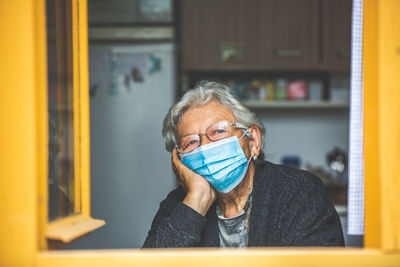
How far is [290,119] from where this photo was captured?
114 inches

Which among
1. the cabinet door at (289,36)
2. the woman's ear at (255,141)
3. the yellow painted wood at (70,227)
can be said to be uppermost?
the cabinet door at (289,36)

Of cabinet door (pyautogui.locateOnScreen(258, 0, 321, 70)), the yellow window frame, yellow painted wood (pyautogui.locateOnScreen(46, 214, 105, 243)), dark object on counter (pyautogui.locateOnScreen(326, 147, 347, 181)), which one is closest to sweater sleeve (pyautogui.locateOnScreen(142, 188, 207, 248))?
yellow painted wood (pyautogui.locateOnScreen(46, 214, 105, 243))

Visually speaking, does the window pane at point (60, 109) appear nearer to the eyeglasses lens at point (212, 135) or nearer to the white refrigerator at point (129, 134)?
the eyeglasses lens at point (212, 135)

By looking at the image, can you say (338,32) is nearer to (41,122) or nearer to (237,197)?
(237,197)

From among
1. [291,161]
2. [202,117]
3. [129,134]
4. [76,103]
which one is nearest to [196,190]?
[202,117]

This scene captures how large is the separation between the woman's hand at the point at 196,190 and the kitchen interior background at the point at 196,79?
34.4 inches

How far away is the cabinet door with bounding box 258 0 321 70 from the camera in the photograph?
2.56 meters

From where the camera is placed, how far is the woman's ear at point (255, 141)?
147 cm
